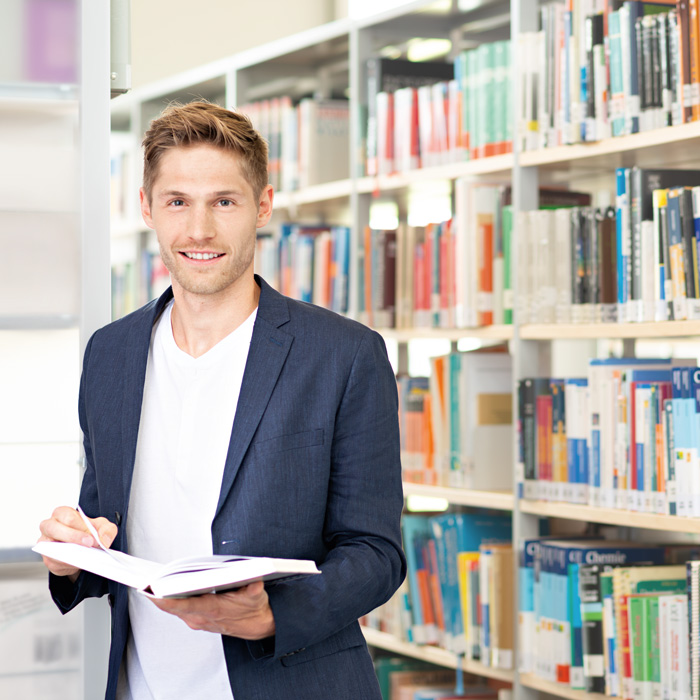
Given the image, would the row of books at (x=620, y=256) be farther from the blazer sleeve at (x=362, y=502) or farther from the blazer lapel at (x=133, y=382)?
the blazer lapel at (x=133, y=382)

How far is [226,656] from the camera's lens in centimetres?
146

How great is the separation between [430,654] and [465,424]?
0.69 meters

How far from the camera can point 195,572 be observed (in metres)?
1.20

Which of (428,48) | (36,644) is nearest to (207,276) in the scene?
(36,644)

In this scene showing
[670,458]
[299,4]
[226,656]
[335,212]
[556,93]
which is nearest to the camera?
[226,656]

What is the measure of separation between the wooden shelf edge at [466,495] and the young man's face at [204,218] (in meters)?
1.58

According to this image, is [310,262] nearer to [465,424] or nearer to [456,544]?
[465,424]

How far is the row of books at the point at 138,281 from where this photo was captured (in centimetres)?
475

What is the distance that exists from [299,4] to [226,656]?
438 cm

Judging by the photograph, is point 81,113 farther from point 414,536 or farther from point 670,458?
point 414,536

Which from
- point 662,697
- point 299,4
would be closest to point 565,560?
point 662,697

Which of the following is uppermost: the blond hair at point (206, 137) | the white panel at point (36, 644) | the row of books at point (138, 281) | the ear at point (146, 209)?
the row of books at point (138, 281)

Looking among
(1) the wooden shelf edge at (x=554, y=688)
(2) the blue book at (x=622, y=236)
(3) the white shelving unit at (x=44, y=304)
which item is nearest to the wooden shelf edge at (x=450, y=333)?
(2) the blue book at (x=622, y=236)

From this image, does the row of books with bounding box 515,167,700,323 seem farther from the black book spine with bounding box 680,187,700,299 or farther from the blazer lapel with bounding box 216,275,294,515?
the blazer lapel with bounding box 216,275,294,515
